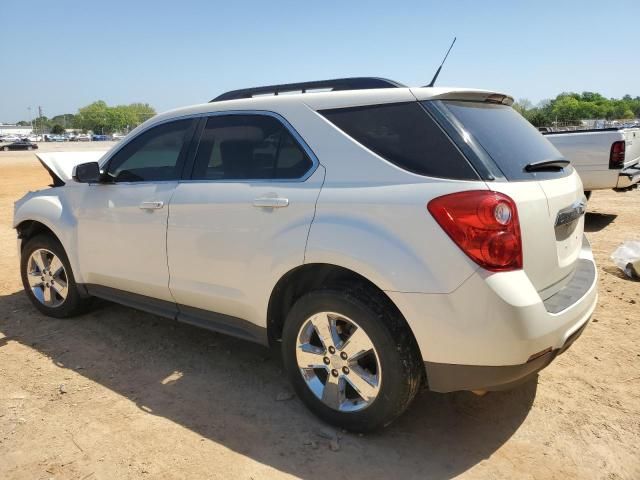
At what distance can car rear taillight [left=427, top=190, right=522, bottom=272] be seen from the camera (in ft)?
7.45

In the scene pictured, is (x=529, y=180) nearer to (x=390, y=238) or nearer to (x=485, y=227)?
(x=485, y=227)

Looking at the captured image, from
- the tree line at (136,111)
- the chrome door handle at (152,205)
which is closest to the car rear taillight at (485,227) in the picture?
the chrome door handle at (152,205)

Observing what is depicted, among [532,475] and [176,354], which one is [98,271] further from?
[532,475]

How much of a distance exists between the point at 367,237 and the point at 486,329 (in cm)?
71

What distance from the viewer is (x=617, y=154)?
8203mm

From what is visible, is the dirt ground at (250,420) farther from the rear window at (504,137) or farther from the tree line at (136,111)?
the tree line at (136,111)

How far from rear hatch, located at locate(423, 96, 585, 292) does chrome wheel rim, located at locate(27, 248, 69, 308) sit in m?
3.61

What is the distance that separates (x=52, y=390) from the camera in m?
3.38

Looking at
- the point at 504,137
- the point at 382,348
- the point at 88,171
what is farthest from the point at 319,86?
the point at 88,171

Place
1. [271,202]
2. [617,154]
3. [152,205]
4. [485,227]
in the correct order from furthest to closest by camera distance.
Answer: [617,154] < [152,205] < [271,202] < [485,227]

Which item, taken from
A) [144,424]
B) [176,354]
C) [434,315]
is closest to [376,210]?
[434,315]

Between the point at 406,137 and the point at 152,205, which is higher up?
the point at 406,137

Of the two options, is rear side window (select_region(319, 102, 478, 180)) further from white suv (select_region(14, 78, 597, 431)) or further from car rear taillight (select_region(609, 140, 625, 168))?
car rear taillight (select_region(609, 140, 625, 168))

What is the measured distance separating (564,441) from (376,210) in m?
1.63
